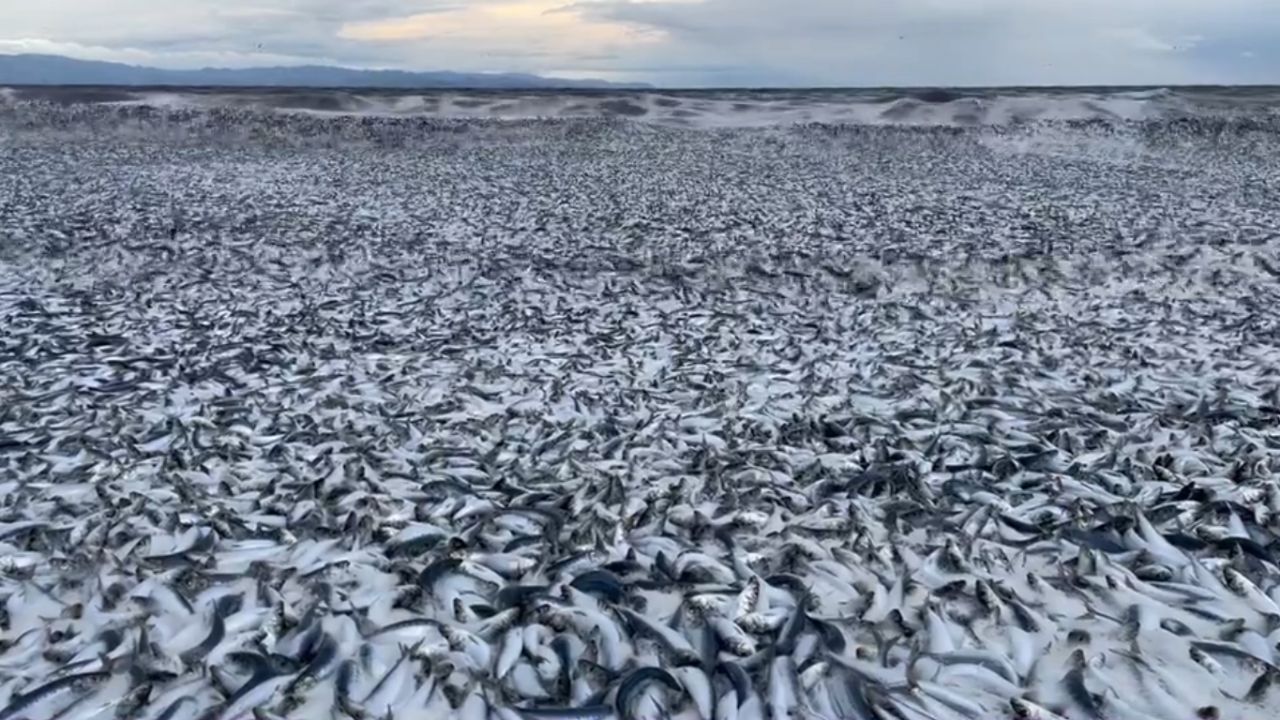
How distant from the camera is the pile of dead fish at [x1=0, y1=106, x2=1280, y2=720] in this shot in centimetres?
530

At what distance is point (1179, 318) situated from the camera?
12.3 m

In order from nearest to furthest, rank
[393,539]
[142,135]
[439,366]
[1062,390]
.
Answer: [393,539], [1062,390], [439,366], [142,135]

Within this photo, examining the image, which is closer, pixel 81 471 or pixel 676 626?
pixel 676 626

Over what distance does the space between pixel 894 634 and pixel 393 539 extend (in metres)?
3.52

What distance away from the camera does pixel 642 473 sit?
313 inches

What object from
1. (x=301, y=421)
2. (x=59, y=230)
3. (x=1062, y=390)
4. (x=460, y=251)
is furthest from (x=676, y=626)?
(x=59, y=230)

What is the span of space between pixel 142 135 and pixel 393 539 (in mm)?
37080

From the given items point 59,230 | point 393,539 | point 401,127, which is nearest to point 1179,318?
point 393,539

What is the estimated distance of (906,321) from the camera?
12.5 metres

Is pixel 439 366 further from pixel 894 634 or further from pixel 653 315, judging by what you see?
pixel 894 634

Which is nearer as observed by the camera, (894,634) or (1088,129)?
(894,634)

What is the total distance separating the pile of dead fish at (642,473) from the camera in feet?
17.4

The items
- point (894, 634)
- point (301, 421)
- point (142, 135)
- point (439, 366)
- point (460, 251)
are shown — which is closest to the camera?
point (894, 634)

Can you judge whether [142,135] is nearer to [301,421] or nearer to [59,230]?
[59,230]
